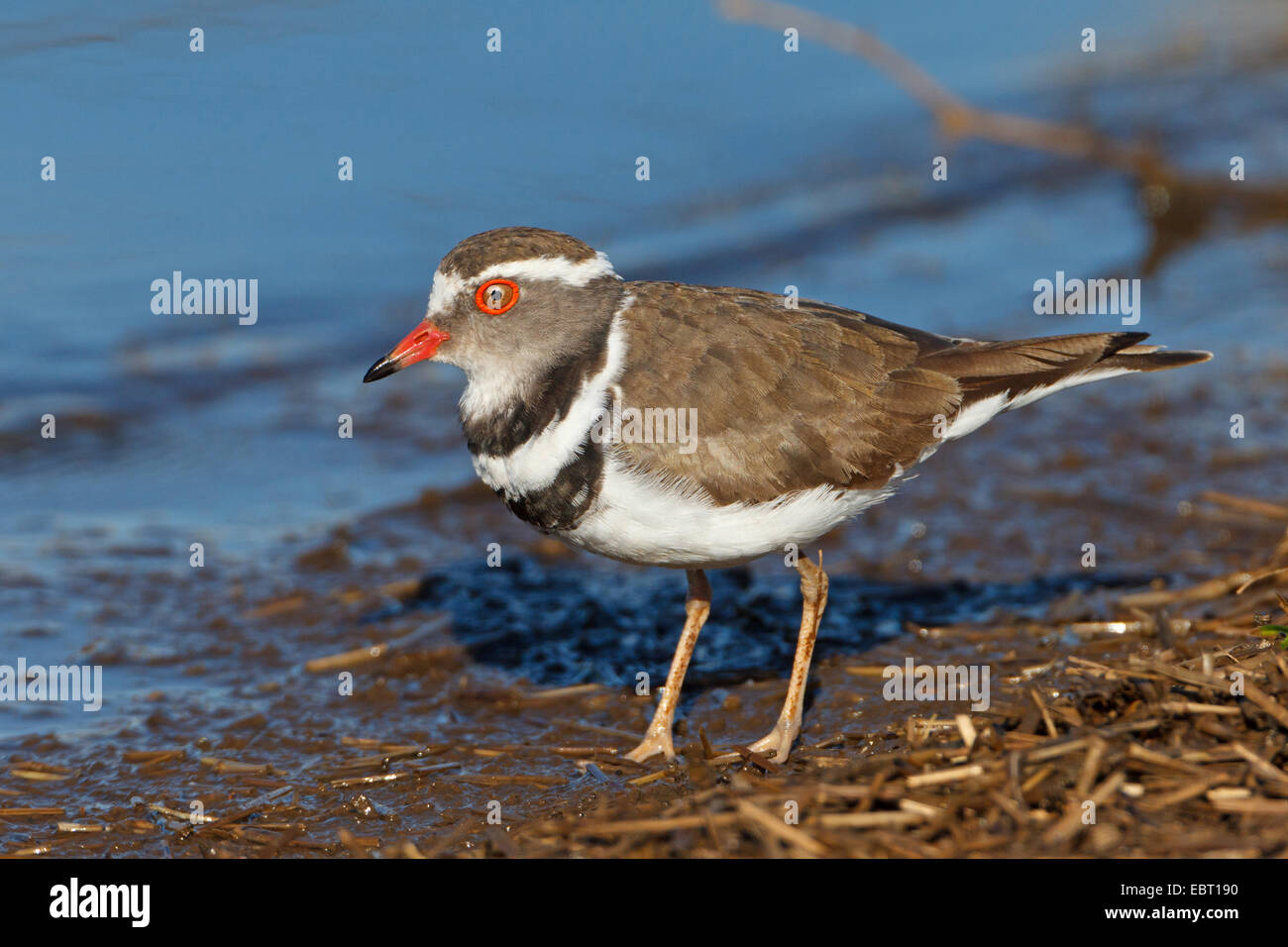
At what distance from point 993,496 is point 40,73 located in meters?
9.40

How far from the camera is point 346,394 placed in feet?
35.8

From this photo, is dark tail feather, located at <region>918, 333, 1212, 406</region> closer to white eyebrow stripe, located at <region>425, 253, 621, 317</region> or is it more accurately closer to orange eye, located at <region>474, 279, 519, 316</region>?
white eyebrow stripe, located at <region>425, 253, 621, 317</region>

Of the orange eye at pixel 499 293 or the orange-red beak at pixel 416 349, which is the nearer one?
the orange eye at pixel 499 293

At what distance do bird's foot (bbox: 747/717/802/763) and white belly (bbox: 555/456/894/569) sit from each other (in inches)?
30.7

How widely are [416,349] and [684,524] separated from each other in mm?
1646

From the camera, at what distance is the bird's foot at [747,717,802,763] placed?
6203 mm

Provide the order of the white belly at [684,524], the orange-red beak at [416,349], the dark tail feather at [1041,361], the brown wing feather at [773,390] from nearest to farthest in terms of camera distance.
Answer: the white belly at [684,524] → the brown wing feather at [773,390] → the orange-red beak at [416,349] → the dark tail feather at [1041,361]

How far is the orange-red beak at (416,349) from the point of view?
22.0 ft

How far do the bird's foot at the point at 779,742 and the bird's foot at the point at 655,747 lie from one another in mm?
378

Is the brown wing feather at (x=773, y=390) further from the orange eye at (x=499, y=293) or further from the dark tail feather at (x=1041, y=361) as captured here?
the orange eye at (x=499, y=293)

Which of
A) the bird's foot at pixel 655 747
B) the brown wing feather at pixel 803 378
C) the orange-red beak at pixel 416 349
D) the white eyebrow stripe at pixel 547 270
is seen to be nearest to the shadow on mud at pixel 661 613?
the bird's foot at pixel 655 747

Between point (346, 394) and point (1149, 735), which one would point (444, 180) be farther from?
point (1149, 735)

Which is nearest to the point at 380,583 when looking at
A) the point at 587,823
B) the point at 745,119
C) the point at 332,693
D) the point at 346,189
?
the point at 332,693

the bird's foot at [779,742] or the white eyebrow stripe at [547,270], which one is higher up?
the white eyebrow stripe at [547,270]
